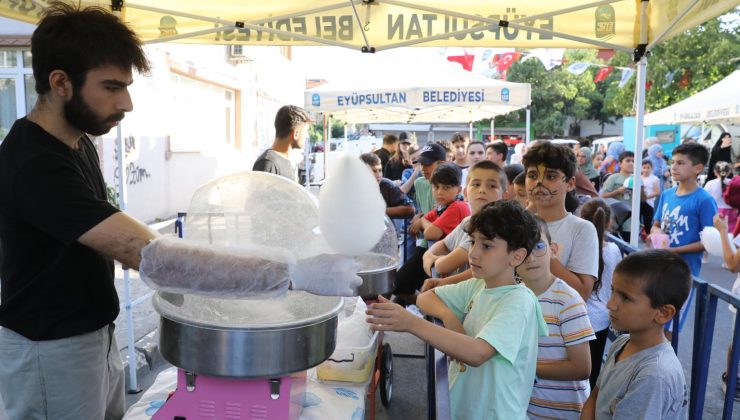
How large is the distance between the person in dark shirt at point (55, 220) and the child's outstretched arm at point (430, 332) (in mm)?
672

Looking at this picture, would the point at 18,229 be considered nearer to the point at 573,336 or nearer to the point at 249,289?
the point at 249,289

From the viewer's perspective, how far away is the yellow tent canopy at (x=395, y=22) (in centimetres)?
338

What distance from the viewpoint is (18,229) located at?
145 cm

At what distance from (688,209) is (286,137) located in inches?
117

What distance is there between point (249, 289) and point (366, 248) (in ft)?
0.93

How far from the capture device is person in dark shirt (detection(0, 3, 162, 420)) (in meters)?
1.36

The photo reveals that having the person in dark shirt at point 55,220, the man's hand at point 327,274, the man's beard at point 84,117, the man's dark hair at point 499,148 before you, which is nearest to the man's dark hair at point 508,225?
the man's hand at point 327,274

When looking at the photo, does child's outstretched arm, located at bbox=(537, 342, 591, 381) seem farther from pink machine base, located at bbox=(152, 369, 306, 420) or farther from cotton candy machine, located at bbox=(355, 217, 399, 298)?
pink machine base, located at bbox=(152, 369, 306, 420)

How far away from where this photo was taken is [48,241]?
4.82 ft

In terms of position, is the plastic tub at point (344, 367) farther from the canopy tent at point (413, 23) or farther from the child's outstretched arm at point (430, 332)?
the canopy tent at point (413, 23)

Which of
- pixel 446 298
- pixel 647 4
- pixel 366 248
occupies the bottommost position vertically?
pixel 446 298

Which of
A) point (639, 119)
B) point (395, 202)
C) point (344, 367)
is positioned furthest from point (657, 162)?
point (344, 367)

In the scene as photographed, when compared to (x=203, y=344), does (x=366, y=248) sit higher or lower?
higher

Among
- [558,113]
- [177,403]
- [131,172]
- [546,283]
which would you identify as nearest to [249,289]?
[177,403]
